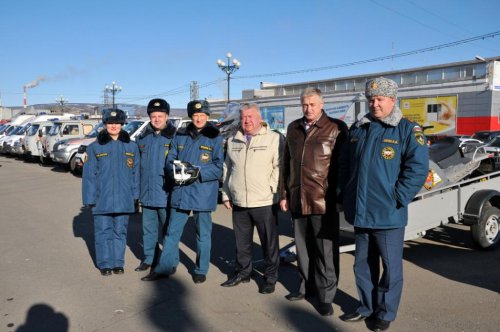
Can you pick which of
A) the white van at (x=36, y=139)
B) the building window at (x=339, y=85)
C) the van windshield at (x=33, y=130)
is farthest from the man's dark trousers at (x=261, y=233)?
the building window at (x=339, y=85)

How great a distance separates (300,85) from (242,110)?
56629 mm

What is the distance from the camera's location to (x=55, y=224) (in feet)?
27.2

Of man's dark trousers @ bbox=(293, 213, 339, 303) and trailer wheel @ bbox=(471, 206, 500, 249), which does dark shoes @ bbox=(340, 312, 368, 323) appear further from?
trailer wheel @ bbox=(471, 206, 500, 249)

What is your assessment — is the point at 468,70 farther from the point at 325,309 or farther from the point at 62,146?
the point at 325,309

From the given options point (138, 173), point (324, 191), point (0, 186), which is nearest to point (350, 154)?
point (324, 191)

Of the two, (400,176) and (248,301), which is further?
(248,301)

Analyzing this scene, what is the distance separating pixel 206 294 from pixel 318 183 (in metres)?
1.67

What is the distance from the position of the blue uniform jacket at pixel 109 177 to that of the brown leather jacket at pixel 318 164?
2.12 metres

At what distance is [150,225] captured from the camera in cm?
539

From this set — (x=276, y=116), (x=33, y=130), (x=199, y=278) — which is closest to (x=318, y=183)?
(x=199, y=278)

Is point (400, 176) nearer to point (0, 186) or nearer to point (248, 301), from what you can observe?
point (248, 301)

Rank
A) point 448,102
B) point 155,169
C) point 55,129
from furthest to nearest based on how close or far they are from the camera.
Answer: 1. point 448,102
2. point 55,129
3. point 155,169

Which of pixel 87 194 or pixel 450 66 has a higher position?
pixel 450 66

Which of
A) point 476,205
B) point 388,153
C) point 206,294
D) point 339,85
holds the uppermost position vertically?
point 339,85
